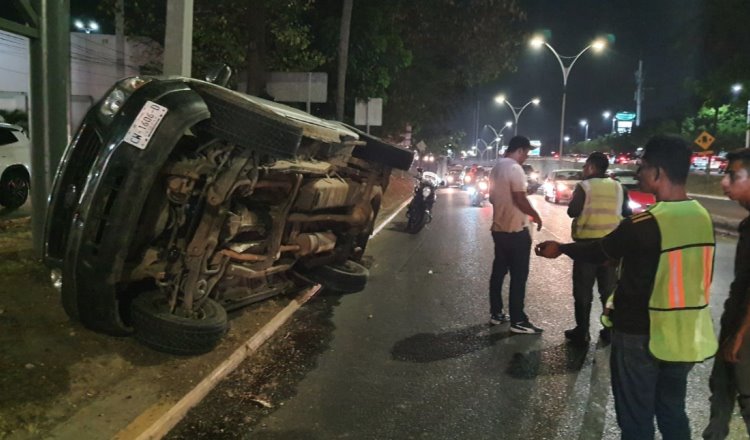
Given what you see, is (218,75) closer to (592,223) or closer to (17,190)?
(592,223)

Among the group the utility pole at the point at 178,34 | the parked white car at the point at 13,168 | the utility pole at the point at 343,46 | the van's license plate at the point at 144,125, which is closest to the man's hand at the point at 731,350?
the van's license plate at the point at 144,125

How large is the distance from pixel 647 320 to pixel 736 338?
0.39 metres

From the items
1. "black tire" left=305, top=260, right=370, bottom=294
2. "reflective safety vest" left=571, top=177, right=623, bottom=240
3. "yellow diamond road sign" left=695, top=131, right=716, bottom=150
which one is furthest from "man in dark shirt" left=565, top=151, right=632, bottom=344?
"yellow diamond road sign" left=695, top=131, right=716, bottom=150

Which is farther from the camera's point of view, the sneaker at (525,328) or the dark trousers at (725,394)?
the sneaker at (525,328)

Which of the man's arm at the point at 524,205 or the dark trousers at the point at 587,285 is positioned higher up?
the man's arm at the point at 524,205

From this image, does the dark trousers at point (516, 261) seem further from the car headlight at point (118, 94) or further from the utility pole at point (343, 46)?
the utility pole at point (343, 46)

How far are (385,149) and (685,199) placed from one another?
3.71 m

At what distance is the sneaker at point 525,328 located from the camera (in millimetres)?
5902

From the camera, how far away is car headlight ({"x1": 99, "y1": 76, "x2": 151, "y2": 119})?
383 cm

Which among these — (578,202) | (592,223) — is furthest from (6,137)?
(592,223)

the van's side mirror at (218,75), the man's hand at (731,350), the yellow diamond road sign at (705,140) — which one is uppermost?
the yellow diamond road sign at (705,140)

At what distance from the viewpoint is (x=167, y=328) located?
4.01 metres

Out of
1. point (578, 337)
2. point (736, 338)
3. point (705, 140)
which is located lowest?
point (578, 337)

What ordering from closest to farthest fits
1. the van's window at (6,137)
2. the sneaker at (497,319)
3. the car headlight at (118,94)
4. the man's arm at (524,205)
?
the car headlight at (118,94), the man's arm at (524,205), the sneaker at (497,319), the van's window at (6,137)
